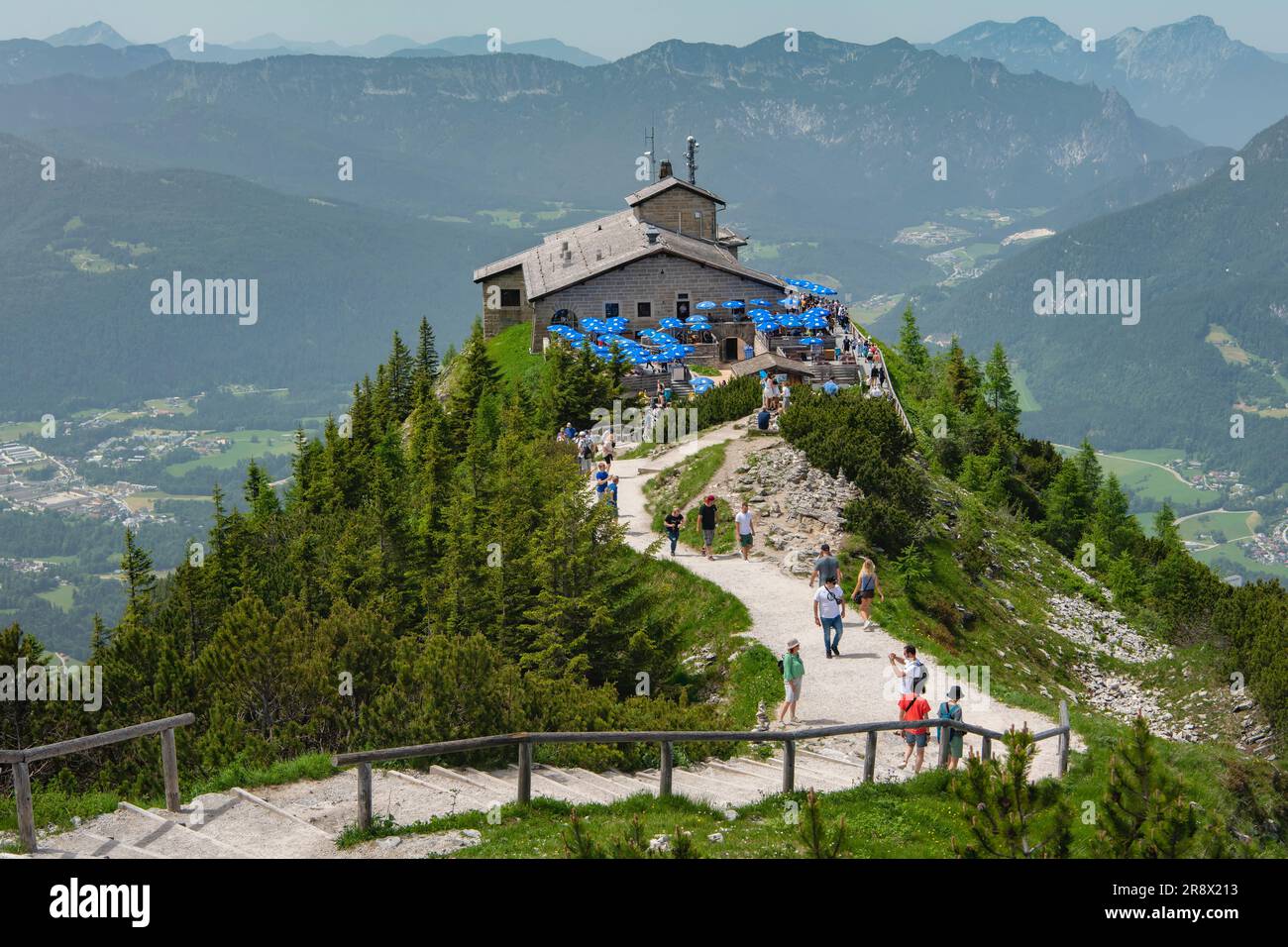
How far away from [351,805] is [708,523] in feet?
62.0

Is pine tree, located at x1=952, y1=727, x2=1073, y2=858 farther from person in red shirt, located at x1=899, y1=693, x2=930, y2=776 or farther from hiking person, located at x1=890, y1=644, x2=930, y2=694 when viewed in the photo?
hiking person, located at x1=890, y1=644, x2=930, y2=694

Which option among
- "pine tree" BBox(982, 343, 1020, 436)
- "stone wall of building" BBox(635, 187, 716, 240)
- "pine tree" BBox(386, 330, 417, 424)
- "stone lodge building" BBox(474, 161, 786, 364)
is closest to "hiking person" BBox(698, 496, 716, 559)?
"stone lodge building" BBox(474, 161, 786, 364)

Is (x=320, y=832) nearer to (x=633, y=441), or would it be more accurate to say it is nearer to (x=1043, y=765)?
(x=1043, y=765)

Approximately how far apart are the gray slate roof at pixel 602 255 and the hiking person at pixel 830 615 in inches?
1772

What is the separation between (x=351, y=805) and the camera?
→ 1636 centimetres

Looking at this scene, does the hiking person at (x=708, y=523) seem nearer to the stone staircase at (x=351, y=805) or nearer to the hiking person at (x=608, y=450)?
the hiking person at (x=608, y=450)

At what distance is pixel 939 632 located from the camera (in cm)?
3011

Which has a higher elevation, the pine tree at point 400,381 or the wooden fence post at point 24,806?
the pine tree at point 400,381

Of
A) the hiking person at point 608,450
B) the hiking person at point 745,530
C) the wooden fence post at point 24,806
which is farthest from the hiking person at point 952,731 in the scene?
the hiking person at point 608,450

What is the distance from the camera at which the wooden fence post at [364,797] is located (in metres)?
14.9

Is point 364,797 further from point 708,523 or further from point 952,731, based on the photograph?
point 708,523

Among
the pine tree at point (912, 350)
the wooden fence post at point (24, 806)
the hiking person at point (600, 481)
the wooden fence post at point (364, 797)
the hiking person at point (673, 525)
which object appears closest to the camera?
the wooden fence post at point (24, 806)

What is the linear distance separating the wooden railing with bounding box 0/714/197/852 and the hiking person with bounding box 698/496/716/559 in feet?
62.8
